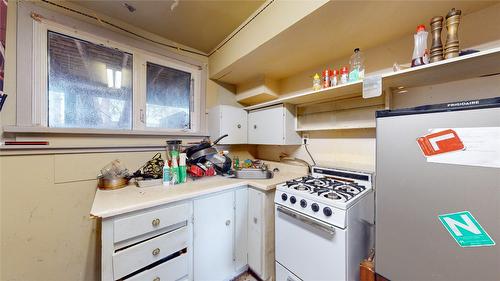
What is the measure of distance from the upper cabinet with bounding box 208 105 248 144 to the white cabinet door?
772 mm

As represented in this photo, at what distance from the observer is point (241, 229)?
1.52 metres

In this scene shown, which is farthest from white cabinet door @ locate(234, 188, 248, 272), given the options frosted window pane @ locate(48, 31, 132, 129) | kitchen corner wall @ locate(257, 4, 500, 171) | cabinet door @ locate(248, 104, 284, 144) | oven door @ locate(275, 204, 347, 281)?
frosted window pane @ locate(48, 31, 132, 129)

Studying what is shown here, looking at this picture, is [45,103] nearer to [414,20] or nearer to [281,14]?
[281,14]

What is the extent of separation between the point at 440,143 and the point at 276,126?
4.36ft

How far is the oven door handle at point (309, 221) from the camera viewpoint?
1059 mm

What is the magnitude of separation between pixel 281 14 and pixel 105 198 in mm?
1744

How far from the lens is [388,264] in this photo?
0.81 metres

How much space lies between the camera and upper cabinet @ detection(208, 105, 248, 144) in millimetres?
2045

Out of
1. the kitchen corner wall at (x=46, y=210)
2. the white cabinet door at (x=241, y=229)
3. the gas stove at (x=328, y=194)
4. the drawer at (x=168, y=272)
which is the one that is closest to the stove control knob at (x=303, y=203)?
the gas stove at (x=328, y=194)

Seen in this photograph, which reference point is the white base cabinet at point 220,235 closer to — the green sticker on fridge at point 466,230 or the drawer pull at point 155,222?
the drawer pull at point 155,222

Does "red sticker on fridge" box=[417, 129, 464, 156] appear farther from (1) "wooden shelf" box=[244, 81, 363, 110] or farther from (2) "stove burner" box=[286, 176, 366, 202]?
(1) "wooden shelf" box=[244, 81, 363, 110]

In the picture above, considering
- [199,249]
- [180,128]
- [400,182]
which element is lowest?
[199,249]

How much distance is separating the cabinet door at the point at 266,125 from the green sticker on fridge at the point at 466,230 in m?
1.31

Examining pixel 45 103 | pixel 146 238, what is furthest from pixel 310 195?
pixel 45 103
